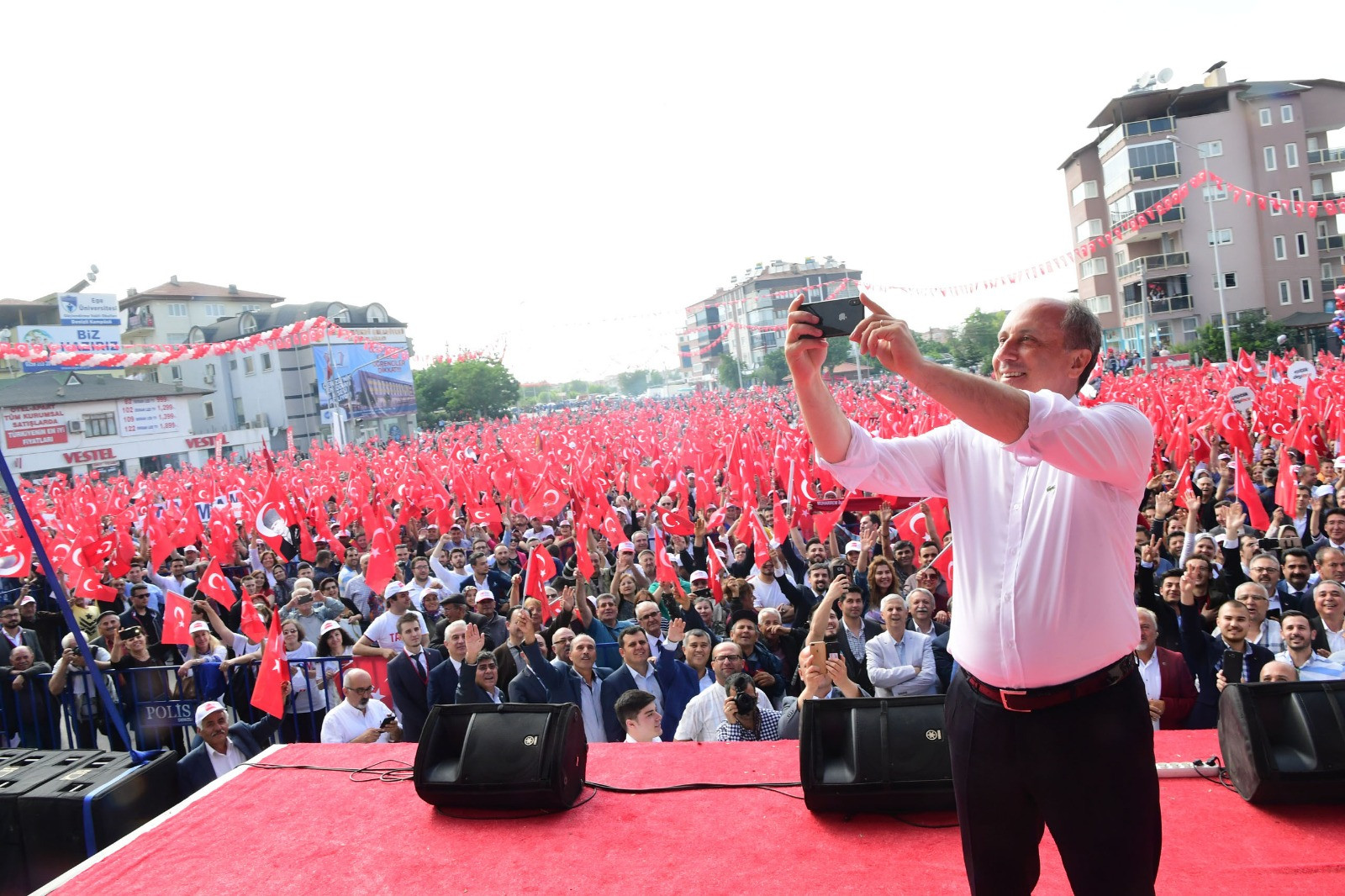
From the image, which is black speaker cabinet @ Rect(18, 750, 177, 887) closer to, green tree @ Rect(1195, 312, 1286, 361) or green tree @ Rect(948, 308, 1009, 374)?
green tree @ Rect(948, 308, 1009, 374)

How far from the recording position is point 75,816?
12.6 feet

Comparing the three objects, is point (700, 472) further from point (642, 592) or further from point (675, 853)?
point (675, 853)

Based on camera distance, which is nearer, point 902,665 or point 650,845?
point 650,845

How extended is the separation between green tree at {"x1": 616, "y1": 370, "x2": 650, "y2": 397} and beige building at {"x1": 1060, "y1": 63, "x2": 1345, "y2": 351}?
88.8 meters

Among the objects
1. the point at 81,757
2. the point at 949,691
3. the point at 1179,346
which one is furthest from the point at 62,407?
the point at 1179,346

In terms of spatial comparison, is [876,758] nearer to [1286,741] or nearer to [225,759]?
[1286,741]

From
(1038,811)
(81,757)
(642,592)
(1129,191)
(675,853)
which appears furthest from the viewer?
(1129,191)

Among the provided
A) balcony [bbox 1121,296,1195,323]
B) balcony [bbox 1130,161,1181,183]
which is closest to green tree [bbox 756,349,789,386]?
balcony [bbox 1121,296,1195,323]

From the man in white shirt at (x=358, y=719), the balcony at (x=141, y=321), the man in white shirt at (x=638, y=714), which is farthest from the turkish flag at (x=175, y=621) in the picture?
the balcony at (x=141, y=321)

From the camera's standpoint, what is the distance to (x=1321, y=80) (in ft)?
157

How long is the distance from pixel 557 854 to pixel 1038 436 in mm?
2203

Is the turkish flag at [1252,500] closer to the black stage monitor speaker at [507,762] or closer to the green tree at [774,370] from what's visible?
the black stage monitor speaker at [507,762]

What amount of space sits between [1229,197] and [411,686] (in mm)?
51549

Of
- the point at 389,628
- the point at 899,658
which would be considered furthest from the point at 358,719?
the point at 899,658
